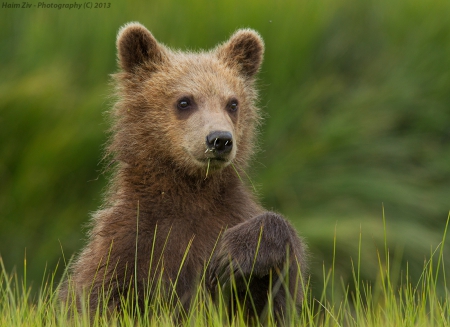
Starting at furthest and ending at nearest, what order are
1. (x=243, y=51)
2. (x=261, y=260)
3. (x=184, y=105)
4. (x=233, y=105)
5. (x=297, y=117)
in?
(x=297, y=117) < (x=243, y=51) < (x=233, y=105) < (x=184, y=105) < (x=261, y=260)

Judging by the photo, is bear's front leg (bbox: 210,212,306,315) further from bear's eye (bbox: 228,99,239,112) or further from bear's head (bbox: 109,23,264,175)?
bear's eye (bbox: 228,99,239,112)

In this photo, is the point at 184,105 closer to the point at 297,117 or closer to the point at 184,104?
the point at 184,104

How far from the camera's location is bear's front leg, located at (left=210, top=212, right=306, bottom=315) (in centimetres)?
439

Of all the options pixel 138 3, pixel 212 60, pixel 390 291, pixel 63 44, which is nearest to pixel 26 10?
pixel 63 44

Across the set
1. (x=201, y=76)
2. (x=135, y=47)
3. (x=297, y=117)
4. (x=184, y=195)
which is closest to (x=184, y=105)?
(x=201, y=76)

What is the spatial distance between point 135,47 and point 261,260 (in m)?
1.94

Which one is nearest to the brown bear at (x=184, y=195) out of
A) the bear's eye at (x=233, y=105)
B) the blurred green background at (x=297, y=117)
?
the bear's eye at (x=233, y=105)

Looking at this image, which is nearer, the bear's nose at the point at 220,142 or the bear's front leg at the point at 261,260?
the bear's front leg at the point at 261,260

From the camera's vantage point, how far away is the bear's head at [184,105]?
507 centimetres

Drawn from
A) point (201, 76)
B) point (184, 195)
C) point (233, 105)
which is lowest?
point (184, 195)

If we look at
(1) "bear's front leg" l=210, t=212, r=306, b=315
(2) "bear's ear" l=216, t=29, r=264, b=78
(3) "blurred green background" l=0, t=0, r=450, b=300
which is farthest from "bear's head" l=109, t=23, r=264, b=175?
(3) "blurred green background" l=0, t=0, r=450, b=300

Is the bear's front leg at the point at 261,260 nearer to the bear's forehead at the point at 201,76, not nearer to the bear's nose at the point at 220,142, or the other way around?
the bear's nose at the point at 220,142

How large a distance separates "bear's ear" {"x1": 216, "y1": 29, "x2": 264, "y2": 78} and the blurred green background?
175 cm

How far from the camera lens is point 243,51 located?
6.02 m
